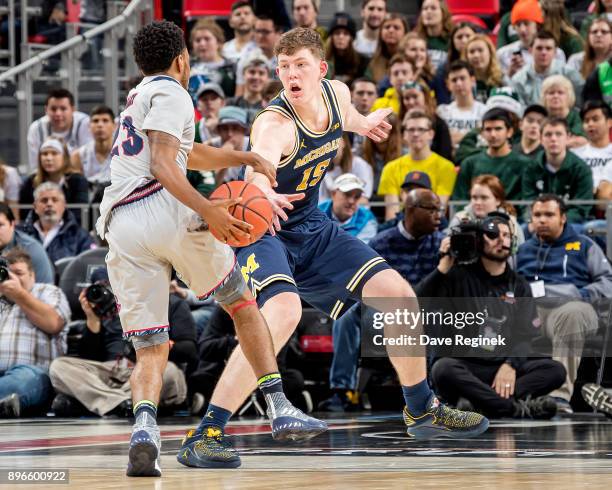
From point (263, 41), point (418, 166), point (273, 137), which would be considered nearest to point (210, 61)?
point (263, 41)

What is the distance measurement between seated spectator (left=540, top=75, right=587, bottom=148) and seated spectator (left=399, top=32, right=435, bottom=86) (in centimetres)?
146

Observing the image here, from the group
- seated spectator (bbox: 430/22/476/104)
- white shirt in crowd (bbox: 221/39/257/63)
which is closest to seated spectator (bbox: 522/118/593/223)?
seated spectator (bbox: 430/22/476/104)

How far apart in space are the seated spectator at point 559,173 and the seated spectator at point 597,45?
2.23m

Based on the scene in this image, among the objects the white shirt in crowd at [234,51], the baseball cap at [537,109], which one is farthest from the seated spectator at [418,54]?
the white shirt in crowd at [234,51]

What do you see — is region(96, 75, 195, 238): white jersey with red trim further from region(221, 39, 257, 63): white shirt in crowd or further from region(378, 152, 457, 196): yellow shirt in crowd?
region(221, 39, 257, 63): white shirt in crowd

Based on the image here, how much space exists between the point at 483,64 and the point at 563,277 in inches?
154

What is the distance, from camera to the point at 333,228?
23.6 feet

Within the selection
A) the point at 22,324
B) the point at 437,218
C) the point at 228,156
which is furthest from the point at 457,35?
the point at 228,156

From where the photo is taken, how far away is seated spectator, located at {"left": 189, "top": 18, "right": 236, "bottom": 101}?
15.4 m

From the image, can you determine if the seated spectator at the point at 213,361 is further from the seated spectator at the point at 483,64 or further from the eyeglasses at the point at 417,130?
the seated spectator at the point at 483,64

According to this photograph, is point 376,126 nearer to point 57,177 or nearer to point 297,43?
point 297,43

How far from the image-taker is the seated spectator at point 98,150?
44.8 ft

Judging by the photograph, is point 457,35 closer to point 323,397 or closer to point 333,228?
point 323,397

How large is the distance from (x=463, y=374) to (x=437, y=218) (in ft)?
4.66
